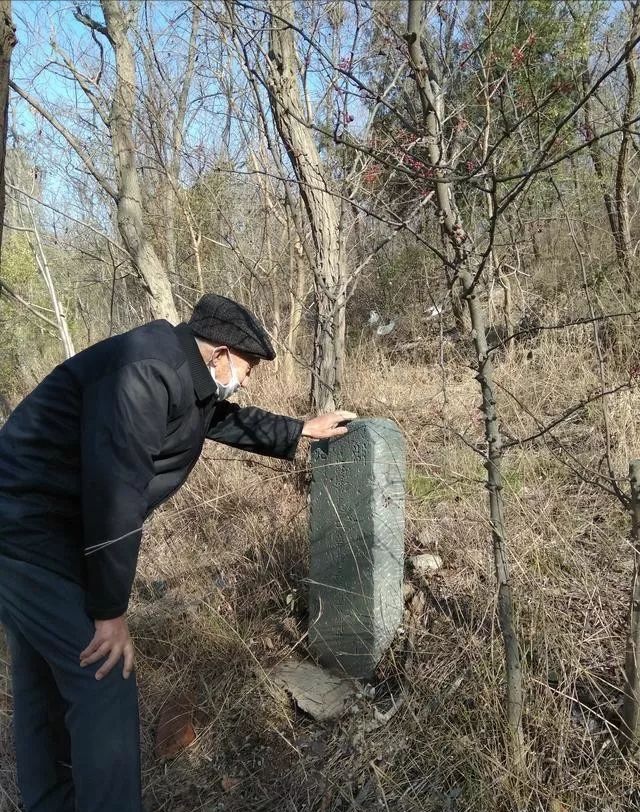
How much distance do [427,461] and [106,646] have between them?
2709 mm

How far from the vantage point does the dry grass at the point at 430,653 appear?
1948 millimetres

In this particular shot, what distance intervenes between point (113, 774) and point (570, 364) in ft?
15.4

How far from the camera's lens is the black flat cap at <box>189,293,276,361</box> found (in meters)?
1.88

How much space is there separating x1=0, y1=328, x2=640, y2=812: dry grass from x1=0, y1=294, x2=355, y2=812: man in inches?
31.5

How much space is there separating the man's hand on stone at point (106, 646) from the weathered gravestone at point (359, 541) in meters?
1.12

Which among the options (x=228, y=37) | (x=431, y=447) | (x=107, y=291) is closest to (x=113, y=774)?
(x=431, y=447)

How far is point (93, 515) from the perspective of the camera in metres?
1.54

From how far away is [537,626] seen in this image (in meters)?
2.20

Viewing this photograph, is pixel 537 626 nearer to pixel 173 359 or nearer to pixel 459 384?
pixel 173 359

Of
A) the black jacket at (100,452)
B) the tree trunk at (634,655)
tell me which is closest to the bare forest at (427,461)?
the tree trunk at (634,655)

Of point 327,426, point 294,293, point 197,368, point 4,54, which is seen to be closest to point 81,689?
point 197,368

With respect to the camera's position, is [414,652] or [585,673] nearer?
[585,673]


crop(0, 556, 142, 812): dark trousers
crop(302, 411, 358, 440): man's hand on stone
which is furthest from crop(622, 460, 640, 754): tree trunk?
crop(0, 556, 142, 812): dark trousers

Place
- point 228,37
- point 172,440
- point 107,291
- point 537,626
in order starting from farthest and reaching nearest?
point 107,291
point 228,37
point 537,626
point 172,440
